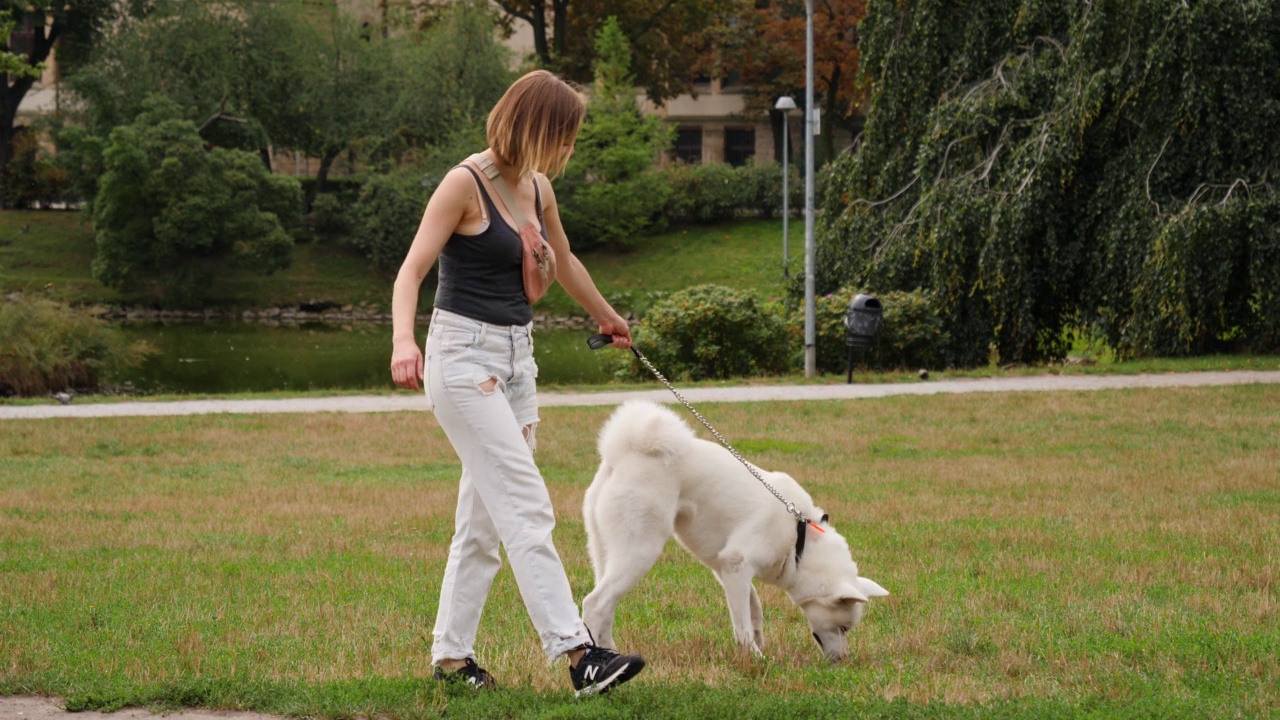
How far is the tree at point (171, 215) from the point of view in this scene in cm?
4669

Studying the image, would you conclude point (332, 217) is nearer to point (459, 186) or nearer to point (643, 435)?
point (643, 435)

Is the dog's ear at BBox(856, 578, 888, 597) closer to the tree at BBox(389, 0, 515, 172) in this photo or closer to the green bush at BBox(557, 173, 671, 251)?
the green bush at BBox(557, 173, 671, 251)

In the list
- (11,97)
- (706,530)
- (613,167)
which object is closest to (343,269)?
(613,167)

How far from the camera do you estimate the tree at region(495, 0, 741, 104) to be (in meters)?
63.1

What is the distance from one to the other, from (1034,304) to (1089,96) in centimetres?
372

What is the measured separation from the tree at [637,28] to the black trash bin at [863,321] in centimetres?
4515

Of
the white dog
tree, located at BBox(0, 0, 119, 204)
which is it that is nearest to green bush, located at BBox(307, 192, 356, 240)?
tree, located at BBox(0, 0, 119, 204)

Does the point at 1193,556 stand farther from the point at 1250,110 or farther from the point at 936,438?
the point at 1250,110

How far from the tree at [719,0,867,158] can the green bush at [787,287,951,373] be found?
126ft

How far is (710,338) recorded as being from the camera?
2191 cm

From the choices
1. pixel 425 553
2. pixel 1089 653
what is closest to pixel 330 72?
pixel 425 553

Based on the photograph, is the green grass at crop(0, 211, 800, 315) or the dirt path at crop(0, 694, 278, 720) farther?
the green grass at crop(0, 211, 800, 315)

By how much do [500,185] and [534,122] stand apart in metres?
0.28

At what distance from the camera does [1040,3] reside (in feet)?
74.0
